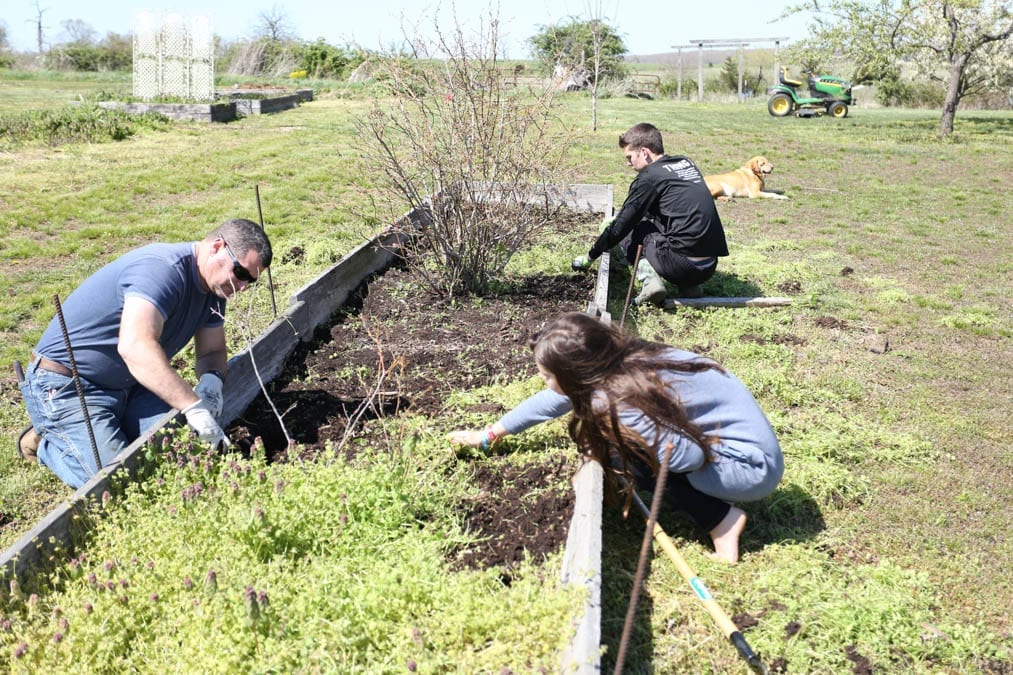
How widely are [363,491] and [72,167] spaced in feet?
31.9

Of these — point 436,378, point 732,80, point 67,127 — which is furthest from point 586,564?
point 732,80

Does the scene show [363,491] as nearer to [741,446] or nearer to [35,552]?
[35,552]

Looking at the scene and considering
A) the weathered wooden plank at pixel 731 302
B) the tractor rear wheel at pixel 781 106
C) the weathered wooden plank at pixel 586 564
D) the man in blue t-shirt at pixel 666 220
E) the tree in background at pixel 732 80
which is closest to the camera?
the weathered wooden plank at pixel 586 564

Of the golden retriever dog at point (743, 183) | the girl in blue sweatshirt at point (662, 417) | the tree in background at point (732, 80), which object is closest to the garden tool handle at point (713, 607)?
the girl in blue sweatshirt at point (662, 417)

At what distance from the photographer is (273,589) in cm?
248

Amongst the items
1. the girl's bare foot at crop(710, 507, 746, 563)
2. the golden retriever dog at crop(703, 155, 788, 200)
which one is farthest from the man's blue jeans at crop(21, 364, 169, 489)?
the golden retriever dog at crop(703, 155, 788, 200)

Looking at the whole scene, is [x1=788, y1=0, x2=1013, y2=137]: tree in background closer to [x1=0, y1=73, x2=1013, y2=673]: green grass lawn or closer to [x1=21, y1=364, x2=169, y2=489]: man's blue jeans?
[x1=0, y1=73, x2=1013, y2=673]: green grass lawn

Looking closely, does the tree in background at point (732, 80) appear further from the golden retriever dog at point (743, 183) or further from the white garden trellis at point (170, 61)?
the golden retriever dog at point (743, 183)

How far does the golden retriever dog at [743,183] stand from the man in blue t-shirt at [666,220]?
4.75 m

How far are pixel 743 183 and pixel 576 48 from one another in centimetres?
454

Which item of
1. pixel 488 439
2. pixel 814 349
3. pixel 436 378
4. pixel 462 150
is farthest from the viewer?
pixel 462 150

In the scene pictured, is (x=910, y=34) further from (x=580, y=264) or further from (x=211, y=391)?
(x=211, y=391)

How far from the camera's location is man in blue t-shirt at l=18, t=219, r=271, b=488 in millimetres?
3275

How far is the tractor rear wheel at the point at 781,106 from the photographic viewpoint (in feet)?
72.9
